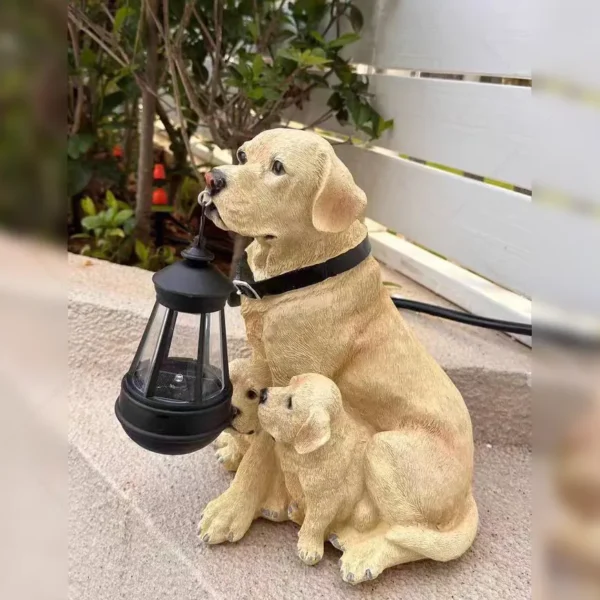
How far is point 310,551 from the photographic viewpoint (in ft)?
2.19

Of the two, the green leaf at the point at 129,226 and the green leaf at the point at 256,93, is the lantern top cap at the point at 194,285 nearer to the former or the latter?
the green leaf at the point at 256,93

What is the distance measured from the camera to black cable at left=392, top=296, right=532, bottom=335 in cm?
103

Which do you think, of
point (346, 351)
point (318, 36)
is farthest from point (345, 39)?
point (346, 351)

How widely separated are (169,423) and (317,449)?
0.50 feet

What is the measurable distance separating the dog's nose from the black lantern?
1.3 inches

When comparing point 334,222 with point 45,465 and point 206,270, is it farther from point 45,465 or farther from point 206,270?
point 45,465

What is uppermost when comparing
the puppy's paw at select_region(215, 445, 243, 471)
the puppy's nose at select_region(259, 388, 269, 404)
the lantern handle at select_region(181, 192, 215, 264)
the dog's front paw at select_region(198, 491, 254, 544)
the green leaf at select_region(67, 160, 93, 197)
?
the lantern handle at select_region(181, 192, 215, 264)

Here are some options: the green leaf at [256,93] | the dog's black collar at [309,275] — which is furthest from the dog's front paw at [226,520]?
the green leaf at [256,93]

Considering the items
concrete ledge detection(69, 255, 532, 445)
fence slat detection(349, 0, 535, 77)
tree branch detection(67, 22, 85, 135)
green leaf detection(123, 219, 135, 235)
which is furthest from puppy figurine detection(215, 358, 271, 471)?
tree branch detection(67, 22, 85, 135)

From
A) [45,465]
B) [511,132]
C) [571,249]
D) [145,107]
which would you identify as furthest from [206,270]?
[145,107]

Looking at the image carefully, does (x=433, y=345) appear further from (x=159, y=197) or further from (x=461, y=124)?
(x=159, y=197)

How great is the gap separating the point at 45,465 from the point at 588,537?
0.29 m

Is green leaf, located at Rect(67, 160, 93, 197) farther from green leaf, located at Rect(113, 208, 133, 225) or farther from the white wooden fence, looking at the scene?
the white wooden fence

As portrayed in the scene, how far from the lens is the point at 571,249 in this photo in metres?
0.30
